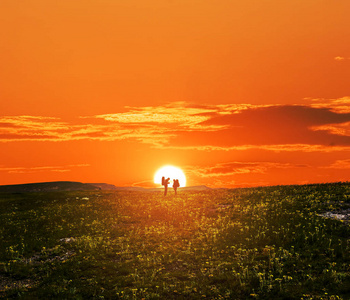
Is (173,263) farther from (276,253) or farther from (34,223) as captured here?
(34,223)

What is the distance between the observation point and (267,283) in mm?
18578

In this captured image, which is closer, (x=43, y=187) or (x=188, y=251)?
(x=188, y=251)

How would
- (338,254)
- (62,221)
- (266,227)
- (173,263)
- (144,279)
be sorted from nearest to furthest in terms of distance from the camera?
(144,279), (338,254), (173,263), (266,227), (62,221)

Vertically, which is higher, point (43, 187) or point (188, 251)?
point (43, 187)

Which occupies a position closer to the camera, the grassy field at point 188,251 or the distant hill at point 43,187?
the grassy field at point 188,251

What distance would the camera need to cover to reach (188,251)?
83.7ft

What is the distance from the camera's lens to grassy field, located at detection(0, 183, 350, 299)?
741 inches

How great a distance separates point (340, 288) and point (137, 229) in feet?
67.8

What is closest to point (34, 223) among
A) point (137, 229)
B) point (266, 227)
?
point (137, 229)

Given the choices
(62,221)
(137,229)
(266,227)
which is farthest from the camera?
(62,221)

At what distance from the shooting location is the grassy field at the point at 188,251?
18.8 meters

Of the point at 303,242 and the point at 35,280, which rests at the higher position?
the point at 303,242

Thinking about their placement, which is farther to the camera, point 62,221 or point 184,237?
point 62,221

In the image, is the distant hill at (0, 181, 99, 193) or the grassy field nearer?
the grassy field
